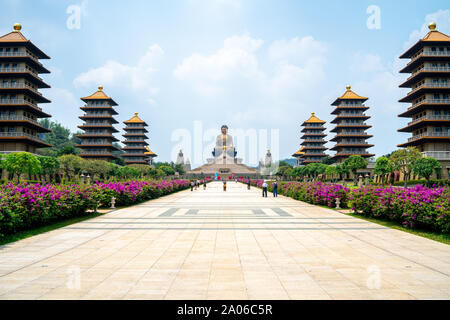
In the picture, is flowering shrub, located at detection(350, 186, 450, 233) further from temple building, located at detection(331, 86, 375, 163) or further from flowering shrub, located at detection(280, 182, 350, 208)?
temple building, located at detection(331, 86, 375, 163)

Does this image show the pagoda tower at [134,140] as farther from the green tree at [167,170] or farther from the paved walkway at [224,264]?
the paved walkway at [224,264]

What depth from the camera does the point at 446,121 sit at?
42.8 m

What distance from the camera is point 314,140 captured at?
83.8m

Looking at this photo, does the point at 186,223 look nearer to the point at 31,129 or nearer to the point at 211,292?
the point at 211,292

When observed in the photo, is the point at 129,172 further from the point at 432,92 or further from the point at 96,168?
the point at 432,92

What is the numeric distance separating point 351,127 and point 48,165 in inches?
2234

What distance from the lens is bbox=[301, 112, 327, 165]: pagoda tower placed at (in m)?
83.6

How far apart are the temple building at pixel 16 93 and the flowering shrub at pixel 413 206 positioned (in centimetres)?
4449

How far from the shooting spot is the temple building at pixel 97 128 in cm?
6531

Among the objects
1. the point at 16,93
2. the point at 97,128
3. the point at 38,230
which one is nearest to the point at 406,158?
the point at 38,230

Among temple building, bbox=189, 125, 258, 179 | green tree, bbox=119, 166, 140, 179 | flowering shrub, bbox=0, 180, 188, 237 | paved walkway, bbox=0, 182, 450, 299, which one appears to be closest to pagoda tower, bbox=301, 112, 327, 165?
temple building, bbox=189, 125, 258, 179

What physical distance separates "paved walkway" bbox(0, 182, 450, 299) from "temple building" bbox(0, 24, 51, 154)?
40.2 metres
